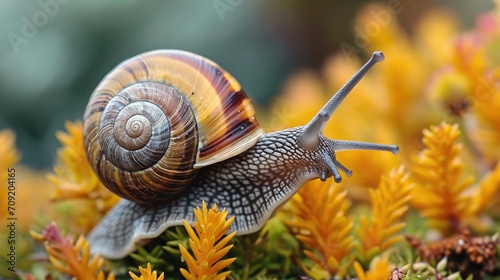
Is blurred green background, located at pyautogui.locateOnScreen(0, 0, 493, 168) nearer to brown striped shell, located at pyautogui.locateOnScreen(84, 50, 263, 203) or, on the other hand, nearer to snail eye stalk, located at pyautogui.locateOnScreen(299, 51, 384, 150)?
brown striped shell, located at pyautogui.locateOnScreen(84, 50, 263, 203)

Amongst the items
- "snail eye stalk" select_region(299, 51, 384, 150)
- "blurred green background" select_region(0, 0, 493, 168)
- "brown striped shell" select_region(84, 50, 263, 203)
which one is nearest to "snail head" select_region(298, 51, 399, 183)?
"snail eye stalk" select_region(299, 51, 384, 150)

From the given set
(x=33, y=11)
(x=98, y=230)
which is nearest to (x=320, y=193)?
(x=98, y=230)

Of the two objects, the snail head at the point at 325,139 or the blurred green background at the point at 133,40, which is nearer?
the snail head at the point at 325,139

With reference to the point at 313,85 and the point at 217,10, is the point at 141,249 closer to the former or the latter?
the point at 313,85

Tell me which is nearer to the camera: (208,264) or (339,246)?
(208,264)

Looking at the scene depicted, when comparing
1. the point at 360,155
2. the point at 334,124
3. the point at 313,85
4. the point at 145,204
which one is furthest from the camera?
the point at 313,85

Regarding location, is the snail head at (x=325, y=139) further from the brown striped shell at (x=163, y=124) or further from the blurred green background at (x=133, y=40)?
the blurred green background at (x=133, y=40)

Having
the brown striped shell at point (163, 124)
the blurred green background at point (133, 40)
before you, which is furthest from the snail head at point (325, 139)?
the blurred green background at point (133, 40)
